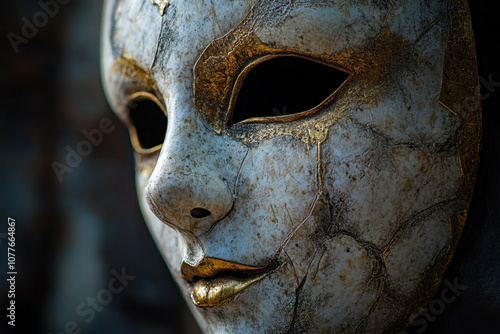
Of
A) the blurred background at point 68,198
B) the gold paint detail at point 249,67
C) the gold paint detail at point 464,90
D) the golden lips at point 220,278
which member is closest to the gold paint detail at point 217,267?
the golden lips at point 220,278

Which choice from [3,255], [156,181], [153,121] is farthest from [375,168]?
[3,255]

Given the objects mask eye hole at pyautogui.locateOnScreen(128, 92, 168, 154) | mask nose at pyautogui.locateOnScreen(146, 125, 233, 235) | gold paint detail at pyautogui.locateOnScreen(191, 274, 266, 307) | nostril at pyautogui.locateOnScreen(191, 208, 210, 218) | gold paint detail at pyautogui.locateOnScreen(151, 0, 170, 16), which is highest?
gold paint detail at pyautogui.locateOnScreen(151, 0, 170, 16)

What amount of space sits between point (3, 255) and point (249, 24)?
118 centimetres

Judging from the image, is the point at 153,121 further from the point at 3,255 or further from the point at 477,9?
the point at 3,255

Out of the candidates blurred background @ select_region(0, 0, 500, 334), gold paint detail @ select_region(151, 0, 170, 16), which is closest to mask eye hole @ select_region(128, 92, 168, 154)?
gold paint detail @ select_region(151, 0, 170, 16)

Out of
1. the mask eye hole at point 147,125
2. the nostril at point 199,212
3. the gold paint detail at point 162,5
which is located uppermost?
the gold paint detail at point 162,5

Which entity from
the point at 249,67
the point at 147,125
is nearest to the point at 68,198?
the point at 147,125

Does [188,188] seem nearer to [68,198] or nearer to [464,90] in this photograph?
[464,90]

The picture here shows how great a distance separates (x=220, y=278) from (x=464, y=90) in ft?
1.69

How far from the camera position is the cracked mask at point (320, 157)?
0.91 metres

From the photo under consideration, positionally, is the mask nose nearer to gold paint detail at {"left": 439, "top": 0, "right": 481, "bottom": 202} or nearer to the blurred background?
gold paint detail at {"left": 439, "top": 0, "right": 481, "bottom": 202}

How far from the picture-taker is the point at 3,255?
67.2 inches

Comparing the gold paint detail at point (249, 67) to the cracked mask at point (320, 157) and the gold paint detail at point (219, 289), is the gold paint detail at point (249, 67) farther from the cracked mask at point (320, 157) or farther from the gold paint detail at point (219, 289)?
the gold paint detail at point (219, 289)

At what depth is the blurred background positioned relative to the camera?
1.75 m
